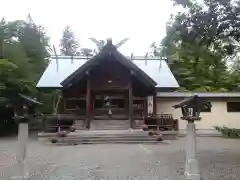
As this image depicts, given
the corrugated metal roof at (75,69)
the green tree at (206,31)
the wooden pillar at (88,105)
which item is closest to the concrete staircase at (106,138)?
the wooden pillar at (88,105)

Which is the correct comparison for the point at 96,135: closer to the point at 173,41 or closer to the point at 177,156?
the point at 177,156

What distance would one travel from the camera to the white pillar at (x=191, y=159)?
826 centimetres

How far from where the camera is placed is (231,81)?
110 feet

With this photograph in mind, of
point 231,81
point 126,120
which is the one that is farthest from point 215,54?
point 231,81

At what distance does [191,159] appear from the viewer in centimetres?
850

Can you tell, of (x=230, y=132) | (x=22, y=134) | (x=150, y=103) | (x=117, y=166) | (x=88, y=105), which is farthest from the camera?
(x=150, y=103)

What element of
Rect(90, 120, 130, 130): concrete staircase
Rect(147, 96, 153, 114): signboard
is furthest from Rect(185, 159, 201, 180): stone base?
Rect(147, 96, 153, 114): signboard

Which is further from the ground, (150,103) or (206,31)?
(206,31)

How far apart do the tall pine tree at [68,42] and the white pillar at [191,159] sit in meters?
55.9

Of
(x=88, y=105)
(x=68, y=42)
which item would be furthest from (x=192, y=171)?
(x=68, y=42)

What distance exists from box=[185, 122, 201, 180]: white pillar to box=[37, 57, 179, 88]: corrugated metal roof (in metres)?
15.4

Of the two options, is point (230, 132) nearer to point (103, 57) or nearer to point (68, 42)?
point (103, 57)

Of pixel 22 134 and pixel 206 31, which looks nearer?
pixel 22 134

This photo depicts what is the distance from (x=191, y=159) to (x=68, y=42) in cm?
5931
